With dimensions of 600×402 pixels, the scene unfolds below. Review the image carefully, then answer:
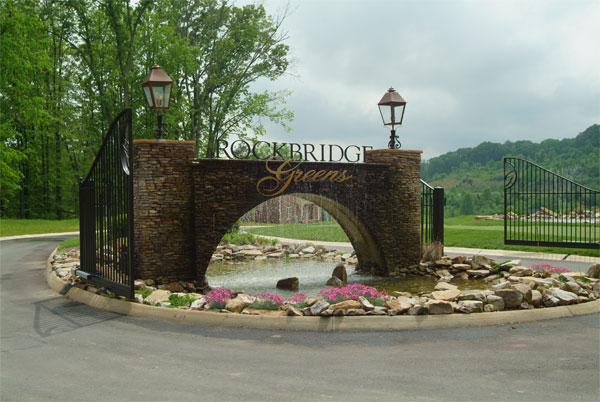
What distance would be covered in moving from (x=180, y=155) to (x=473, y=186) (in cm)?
6471

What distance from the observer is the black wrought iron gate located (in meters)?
8.81

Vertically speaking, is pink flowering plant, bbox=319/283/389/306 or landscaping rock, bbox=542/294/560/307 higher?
pink flowering plant, bbox=319/283/389/306

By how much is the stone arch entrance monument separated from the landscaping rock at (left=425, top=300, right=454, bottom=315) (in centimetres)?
567

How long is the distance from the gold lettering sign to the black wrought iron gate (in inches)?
136

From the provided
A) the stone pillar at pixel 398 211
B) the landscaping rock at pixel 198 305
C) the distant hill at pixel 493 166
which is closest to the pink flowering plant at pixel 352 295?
the landscaping rock at pixel 198 305

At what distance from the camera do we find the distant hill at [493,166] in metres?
53.6

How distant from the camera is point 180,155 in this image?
11.6 metres

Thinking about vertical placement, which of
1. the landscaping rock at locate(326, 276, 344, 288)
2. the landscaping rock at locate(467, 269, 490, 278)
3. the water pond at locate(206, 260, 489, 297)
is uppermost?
the landscaping rock at locate(467, 269, 490, 278)

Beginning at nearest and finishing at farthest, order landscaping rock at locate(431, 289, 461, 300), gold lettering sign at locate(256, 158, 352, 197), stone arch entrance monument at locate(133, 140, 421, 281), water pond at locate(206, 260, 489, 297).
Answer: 1. landscaping rock at locate(431, 289, 461, 300)
2. stone arch entrance monument at locate(133, 140, 421, 281)
3. water pond at locate(206, 260, 489, 297)
4. gold lettering sign at locate(256, 158, 352, 197)

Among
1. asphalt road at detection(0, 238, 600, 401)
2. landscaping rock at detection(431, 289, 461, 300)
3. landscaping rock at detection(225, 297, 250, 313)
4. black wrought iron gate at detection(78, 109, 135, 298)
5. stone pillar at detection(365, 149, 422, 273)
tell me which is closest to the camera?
asphalt road at detection(0, 238, 600, 401)

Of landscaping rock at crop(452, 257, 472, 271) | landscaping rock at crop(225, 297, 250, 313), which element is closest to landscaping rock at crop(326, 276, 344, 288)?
landscaping rock at crop(452, 257, 472, 271)

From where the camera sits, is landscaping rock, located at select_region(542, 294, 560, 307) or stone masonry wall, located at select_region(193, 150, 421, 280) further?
stone masonry wall, located at select_region(193, 150, 421, 280)

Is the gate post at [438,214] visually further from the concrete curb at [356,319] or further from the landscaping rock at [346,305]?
the landscaping rock at [346,305]

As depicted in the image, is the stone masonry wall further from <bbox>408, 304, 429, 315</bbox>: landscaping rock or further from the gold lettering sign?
<bbox>408, 304, 429, 315</bbox>: landscaping rock
